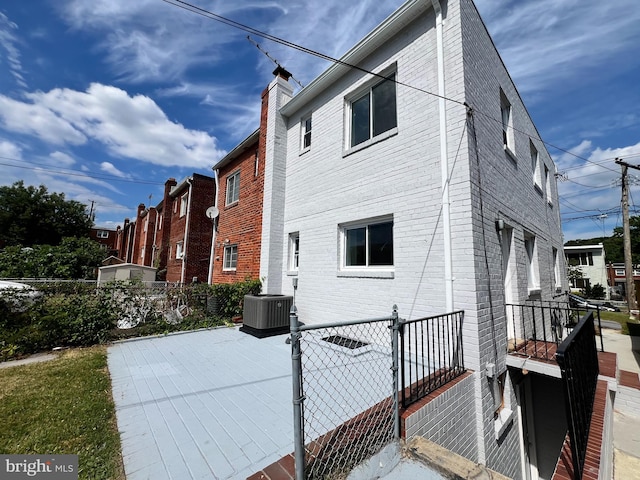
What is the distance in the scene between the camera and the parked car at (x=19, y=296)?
17.0 ft

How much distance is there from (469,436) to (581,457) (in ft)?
5.68

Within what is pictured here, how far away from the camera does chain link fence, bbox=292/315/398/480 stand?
6.68 ft

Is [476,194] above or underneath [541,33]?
underneath

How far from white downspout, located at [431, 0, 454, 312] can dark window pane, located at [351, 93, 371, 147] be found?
1757mm

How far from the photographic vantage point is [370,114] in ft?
20.3

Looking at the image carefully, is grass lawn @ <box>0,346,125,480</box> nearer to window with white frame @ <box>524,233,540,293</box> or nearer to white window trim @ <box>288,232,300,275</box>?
white window trim @ <box>288,232,300,275</box>

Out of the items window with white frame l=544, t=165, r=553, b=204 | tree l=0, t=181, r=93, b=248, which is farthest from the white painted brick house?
tree l=0, t=181, r=93, b=248

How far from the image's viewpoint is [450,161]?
4.55 m

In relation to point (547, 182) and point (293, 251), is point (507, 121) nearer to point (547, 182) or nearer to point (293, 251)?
point (547, 182)

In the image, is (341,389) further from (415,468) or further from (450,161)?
(450,161)

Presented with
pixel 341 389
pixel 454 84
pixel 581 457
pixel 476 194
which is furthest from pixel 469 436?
pixel 454 84

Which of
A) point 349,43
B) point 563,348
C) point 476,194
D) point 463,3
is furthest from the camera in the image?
point 349,43

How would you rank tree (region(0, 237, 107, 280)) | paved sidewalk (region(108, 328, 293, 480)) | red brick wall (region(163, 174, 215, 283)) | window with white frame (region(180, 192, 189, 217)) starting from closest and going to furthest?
paved sidewalk (region(108, 328, 293, 480)) < tree (region(0, 237, 107, 280)) < red brick wall (region(163, 174, 215, 283)) < window with white frame (region(180, 192, 189, 217))

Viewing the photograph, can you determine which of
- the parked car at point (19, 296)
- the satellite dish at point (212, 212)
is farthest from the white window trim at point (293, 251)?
the parked car at point (19, 296)
